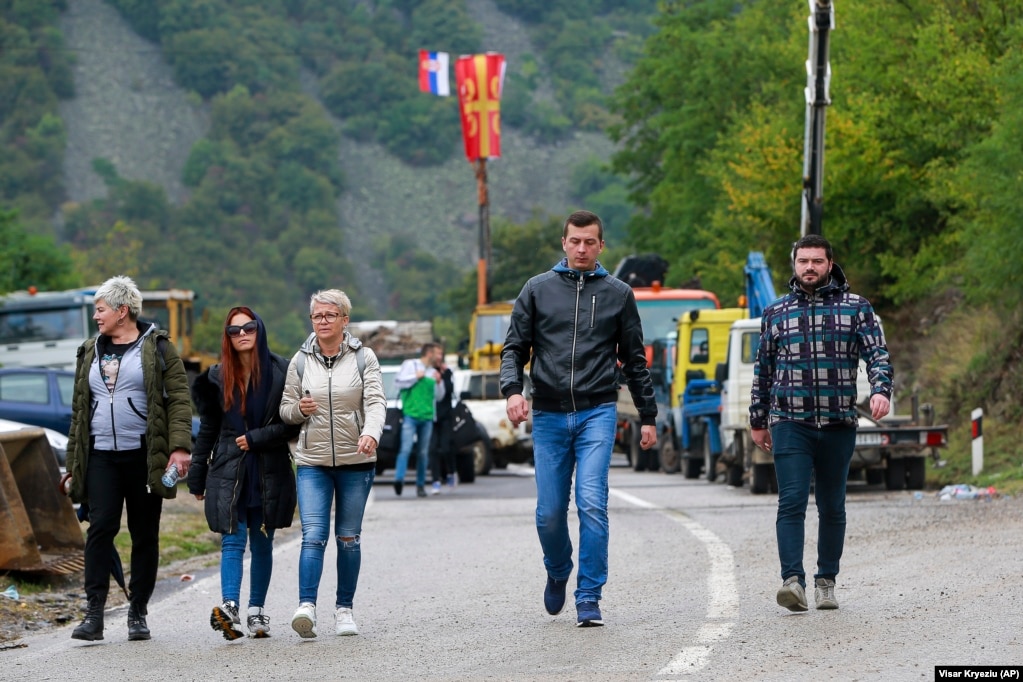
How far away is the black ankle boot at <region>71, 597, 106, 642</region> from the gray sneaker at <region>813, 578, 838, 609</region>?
11.6ft

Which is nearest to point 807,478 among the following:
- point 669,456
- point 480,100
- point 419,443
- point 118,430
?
point 118,430

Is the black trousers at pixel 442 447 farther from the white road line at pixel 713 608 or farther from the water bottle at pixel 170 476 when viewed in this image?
the water bottle at pixel 170 476

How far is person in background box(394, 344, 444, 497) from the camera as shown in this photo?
74.2 feet

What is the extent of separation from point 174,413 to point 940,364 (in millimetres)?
22700

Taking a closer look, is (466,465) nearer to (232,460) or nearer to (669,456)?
(669,456)

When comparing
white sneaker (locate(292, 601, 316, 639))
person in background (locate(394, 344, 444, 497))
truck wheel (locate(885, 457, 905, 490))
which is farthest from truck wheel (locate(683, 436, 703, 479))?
white sneaker (locate(292, 601, 316, 639))

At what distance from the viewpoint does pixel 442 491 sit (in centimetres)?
2477

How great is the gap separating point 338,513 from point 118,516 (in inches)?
44.0

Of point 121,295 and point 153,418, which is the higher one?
point 121,295

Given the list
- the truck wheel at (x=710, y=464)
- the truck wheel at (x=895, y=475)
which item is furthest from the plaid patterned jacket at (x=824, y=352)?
the truck wheel at (x=710, y=464)

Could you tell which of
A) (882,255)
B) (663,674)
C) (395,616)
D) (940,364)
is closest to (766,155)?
(882,255)

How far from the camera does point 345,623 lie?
9531 millimetres

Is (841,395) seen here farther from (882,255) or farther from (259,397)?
(882,255)

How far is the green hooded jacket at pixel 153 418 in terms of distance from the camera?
31.6ft
